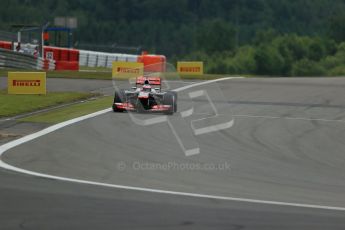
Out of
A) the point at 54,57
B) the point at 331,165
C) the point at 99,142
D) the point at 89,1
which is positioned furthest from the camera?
the point at 89,1

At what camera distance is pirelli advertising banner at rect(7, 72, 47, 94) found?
2622cm

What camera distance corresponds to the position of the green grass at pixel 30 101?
72.0 ft

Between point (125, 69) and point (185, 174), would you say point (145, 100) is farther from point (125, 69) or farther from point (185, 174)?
point (125, 69)

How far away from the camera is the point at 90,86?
30.2 metres

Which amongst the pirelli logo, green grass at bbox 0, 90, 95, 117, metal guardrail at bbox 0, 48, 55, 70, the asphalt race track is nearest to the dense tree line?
metal guardrail at bbox 0, 48, 55, 70

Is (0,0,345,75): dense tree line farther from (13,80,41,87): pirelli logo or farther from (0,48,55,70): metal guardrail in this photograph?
(13,80,41,87): pirelli logo

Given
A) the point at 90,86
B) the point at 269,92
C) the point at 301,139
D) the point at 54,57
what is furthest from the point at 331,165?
the point at 54,57

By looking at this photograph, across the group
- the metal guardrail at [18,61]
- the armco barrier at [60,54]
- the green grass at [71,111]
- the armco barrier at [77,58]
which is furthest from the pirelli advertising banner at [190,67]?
the green grass at [71,111]

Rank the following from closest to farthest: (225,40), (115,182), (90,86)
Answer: (115,182) → (90,86) → (225,40)

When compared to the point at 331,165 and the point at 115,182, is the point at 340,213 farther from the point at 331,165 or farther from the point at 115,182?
the point at 331,165

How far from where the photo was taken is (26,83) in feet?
86.4

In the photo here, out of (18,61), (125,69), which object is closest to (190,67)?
(125,69)

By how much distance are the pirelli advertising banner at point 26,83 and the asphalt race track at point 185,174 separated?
619cm

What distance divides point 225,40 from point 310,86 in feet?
354
